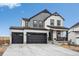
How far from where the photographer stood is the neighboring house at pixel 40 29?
1030 cm

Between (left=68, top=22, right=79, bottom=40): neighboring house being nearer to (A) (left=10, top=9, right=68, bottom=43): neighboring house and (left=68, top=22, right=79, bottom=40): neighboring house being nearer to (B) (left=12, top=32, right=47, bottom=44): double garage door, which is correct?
(A) (left=10, top=9, right=68, bottom=43): neighboring house

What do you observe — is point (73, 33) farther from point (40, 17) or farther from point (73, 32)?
point (40, 17)

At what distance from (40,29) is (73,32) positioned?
162 centimetres

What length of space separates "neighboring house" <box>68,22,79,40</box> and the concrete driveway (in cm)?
70

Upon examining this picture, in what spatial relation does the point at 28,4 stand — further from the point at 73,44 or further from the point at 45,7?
the point at 73,44

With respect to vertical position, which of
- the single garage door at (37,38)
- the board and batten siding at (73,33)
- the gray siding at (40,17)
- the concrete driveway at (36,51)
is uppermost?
the gray siding at (40,17)

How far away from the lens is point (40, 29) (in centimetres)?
1077

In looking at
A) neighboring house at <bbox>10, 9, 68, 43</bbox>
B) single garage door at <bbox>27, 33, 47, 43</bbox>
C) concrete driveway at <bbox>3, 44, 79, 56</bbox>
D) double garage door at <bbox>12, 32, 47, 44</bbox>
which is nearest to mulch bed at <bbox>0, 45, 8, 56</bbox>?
concrete driveway at <bbox>3, 44, 79, 56</bbox>

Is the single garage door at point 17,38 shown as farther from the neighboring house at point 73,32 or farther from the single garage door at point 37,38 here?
the neighboring house at point 73,32

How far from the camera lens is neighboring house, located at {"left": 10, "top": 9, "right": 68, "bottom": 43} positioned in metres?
10.3

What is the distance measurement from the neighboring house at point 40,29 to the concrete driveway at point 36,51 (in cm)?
51

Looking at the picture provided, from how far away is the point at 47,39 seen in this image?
10.8 metres

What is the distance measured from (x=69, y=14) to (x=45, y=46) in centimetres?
174

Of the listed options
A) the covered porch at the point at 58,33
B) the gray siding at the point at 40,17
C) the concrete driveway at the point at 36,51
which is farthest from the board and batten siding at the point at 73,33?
the gray siding at the point at 40,17
